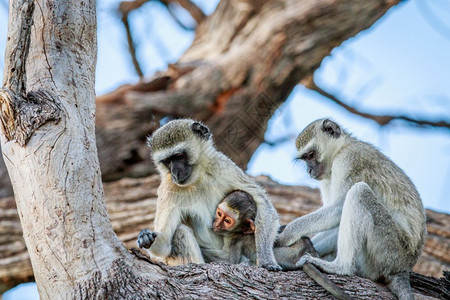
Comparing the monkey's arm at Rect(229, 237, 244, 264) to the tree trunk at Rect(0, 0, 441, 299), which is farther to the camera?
the monkey's arm at Rect(229, 237, 244, 264)

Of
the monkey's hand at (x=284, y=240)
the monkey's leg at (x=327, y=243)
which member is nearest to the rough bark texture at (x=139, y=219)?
the monkey's leg at (x=327, y=243)

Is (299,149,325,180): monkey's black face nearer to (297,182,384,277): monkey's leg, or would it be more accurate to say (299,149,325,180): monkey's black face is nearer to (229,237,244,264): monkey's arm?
(297,182,384,277): monkey's leg

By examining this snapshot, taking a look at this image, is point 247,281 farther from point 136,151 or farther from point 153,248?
point 136,151

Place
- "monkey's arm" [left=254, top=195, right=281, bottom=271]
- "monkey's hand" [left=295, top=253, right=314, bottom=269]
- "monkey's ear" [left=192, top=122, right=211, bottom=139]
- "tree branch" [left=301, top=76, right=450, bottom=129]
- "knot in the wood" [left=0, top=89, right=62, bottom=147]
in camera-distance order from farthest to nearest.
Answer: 1. "tree branch" [left=301, top=76, right=450, bottom=129]
2. "monkey's ear" [left=192, top=122, right=211, bottom=139]
3. "monkey's arm" [left=254, top=195, right=281, bottom=271]
4. "monkey's hand" [left=295, top=253, right=314, bottom=269]
5. "knot in the wood" [left=0, top=89, right=62, bottom=147]

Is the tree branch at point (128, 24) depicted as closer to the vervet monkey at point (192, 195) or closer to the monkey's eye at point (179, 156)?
the vervet monkey at point (192, 195)

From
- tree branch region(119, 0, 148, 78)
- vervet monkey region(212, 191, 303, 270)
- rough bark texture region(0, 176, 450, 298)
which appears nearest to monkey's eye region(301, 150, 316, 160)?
vervet monkey region(212, 191, 303, 270)

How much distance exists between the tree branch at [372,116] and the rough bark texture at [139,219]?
2.30 metres

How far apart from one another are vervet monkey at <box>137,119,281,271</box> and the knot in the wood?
64.5 inches

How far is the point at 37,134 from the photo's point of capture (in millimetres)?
4461

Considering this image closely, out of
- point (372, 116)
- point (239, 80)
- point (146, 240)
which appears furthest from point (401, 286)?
point (372, 116)

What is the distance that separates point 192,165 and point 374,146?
188 cm

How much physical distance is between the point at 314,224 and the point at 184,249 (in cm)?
123

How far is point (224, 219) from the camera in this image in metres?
5.83

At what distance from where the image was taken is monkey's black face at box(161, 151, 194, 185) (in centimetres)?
588
